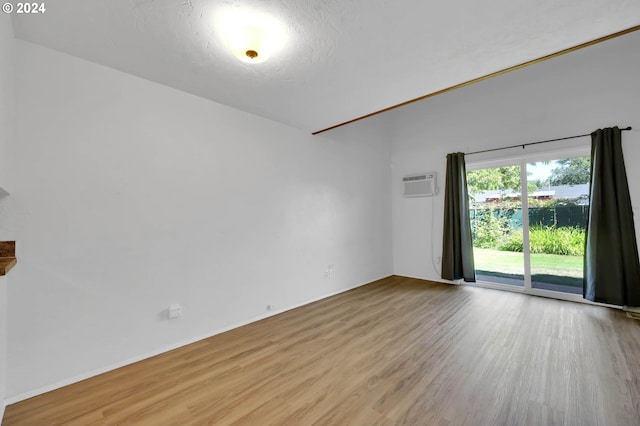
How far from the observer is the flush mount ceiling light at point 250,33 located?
154 centimetres

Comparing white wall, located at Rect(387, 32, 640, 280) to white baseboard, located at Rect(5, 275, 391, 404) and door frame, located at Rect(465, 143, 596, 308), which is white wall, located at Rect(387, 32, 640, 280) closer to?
door frame, located at Rect(465, 143, 596, 308)

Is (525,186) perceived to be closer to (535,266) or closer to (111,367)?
(535,266)

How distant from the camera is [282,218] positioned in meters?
3.36

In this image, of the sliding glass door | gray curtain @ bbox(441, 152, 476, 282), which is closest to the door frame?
the sliding glass door

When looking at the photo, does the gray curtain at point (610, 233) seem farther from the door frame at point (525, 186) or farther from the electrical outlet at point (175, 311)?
the electrical outlet at point (175, 311)

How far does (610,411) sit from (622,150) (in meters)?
3.18

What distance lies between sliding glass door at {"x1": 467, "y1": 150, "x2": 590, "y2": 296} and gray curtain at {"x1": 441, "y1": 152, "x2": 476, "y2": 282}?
0.25 metres

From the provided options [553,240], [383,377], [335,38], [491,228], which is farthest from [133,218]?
[553,240]

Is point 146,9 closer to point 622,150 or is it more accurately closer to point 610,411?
point 610,411

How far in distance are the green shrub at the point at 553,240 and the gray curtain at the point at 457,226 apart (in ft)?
2.09

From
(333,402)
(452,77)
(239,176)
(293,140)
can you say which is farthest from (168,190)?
(452,77)

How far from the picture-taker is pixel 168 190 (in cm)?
241

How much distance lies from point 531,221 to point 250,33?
14.5 feet

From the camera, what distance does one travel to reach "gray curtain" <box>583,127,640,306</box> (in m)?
2.99
